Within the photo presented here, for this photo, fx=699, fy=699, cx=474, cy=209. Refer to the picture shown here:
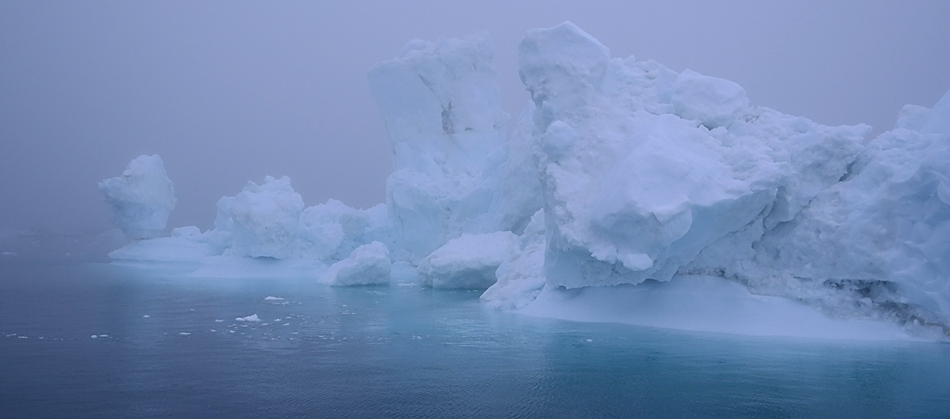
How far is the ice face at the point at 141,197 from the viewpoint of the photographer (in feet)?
88.6

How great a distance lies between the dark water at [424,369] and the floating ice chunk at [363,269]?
6.25m

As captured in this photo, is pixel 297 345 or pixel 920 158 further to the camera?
pixel 920 158

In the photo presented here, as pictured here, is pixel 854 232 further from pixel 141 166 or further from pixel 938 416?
pixel 141 166

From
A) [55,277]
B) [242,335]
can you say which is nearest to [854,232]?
[242,335]

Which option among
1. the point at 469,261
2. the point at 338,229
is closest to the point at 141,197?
the point at 338,229

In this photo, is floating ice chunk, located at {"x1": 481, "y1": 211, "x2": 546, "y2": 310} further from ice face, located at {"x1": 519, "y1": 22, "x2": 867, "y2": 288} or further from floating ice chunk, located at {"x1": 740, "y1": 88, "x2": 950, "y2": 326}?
floating ice chunk, located at {"x1": 740, "y1": 88, "x2": 950, "y2": 326}

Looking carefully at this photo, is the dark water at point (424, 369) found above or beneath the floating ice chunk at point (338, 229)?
beneath

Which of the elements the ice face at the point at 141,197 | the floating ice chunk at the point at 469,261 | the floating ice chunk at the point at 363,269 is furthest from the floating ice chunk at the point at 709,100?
the ice face at the point at 141,197

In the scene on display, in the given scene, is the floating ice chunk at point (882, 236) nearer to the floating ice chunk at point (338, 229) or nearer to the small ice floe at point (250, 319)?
the small ice floe at point (250, 319)

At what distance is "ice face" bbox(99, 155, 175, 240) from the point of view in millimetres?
27016

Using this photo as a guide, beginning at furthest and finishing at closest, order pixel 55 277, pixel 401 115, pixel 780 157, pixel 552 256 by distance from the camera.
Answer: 1. pixel 401 115
2. pixel 55 277
3. pixel 552 256
4. pixel 780 157

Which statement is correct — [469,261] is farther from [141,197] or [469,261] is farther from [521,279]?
[141,197]

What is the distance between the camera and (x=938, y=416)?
599cm

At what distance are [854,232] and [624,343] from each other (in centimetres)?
385
